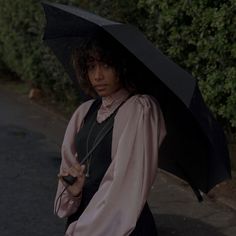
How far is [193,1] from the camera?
19.2ft

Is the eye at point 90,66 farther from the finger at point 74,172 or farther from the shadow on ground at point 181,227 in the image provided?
the shadow on ground at point 181,227

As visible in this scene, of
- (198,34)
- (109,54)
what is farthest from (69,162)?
(198,34)

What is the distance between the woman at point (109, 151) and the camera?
8.62 ft

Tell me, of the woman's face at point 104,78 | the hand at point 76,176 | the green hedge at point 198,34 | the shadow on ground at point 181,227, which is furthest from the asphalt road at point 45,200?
the woman's face at point 104,78

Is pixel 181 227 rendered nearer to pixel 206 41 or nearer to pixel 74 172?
pixel 206 41

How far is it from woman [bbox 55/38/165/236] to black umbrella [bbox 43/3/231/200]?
0.08 metres

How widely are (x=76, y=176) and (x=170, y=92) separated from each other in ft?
1.68

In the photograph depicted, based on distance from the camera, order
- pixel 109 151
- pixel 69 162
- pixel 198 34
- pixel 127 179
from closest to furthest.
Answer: pixel 127 179, pixel 109 151, pixel 69 162, pixel 198 34

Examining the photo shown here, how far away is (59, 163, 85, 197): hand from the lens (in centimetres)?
276

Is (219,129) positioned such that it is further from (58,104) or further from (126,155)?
(58,104)

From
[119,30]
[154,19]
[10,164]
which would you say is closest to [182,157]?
[119,30]

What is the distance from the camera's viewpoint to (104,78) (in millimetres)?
2801

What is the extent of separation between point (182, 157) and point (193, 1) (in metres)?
3.18

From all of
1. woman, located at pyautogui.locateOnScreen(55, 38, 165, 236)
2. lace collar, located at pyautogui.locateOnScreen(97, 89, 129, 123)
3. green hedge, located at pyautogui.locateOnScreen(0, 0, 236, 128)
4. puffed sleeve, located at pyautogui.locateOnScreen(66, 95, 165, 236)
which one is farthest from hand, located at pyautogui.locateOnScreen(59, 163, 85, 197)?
green hedge, located at pyautogui.locateOnScreen(0, 0, 236, 128)
